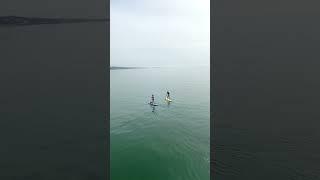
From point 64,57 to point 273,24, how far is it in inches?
84.8

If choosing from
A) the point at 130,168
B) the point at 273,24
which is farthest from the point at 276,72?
the point at 130,168

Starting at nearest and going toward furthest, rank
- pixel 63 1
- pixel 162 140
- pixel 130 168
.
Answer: pixel 63 1
pixel 130 168
pixel 162 140

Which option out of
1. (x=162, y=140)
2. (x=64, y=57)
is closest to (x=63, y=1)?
(x=64, y=57)

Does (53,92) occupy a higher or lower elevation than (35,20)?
lower

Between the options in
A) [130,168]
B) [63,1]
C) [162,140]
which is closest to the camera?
[63,1]

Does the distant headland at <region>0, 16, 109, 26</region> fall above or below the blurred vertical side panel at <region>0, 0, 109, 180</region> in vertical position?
above

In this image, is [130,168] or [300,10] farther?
[130,168]

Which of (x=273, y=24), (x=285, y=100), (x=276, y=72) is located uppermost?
(x=273, y=24)

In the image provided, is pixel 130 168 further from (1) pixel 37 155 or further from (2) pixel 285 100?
(2) pixel 285 100

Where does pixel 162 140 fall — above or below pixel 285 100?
below

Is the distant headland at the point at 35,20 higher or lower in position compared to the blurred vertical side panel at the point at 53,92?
higher

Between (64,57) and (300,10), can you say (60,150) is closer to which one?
(64,57)

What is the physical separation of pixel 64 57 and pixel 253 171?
7.39ft

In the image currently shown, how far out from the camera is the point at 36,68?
8.48 ft
